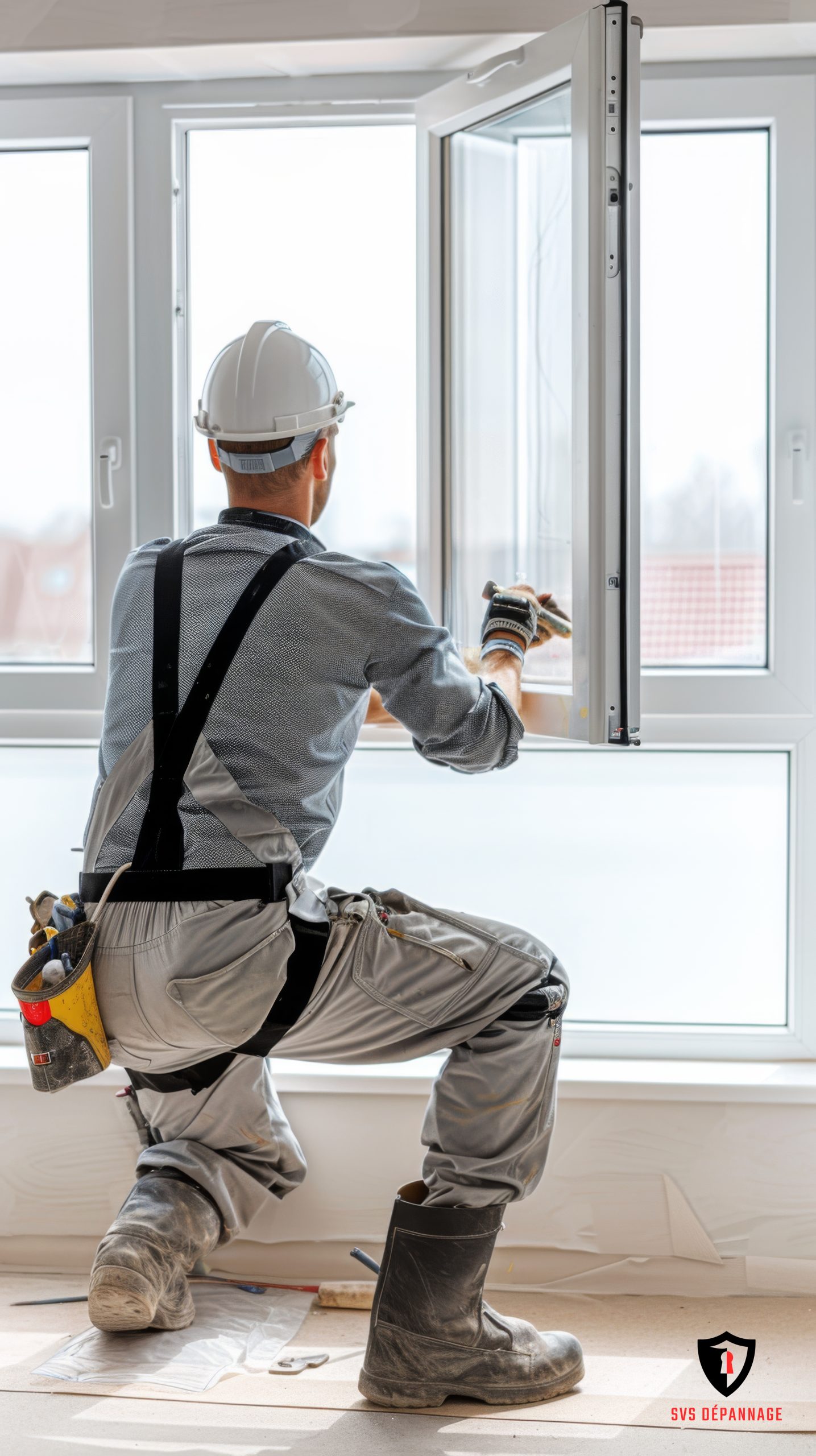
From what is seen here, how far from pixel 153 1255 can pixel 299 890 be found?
0.62 meters

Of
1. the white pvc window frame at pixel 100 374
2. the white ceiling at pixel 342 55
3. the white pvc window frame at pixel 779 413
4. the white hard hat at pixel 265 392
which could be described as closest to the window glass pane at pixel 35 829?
the white pvc window frame at pixel 100 374

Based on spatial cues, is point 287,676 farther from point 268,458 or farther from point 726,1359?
point 726,1359

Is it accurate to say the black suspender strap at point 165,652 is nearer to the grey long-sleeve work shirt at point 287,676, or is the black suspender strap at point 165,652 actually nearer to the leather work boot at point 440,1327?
the grey long-sleeve work shirt at point 287,676

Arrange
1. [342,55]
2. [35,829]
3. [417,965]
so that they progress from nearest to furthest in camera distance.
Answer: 1. [417,965]
2. [342,55]
3. [35,829]

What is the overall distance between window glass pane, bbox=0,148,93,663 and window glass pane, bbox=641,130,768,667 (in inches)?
40.7

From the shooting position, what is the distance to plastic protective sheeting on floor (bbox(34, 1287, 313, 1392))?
1.58m

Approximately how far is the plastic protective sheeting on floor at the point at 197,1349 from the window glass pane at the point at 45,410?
1149mm

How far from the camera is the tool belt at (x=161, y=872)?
1444 mm

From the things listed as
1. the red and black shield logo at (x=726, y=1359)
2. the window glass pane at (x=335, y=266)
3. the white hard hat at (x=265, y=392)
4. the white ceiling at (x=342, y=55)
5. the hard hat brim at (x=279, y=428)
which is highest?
the white ceiling at (x=342, y=55)

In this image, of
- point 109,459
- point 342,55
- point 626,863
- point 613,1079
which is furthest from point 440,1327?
point 342,55

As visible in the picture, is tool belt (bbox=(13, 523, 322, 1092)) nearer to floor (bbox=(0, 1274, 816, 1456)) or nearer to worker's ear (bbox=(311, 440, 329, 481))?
worker's ear (bbox=(311, 440, 329, 481))

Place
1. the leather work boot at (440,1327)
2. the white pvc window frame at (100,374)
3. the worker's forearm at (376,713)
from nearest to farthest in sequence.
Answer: the leather work boot at (440,1327)
the worker's forearm at (376,713)
the white pvc window frame at (100,374)

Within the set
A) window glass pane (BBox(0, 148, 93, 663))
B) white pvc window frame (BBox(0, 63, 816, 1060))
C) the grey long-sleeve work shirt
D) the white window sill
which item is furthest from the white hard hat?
the white window sill

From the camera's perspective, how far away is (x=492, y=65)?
5.67ft
